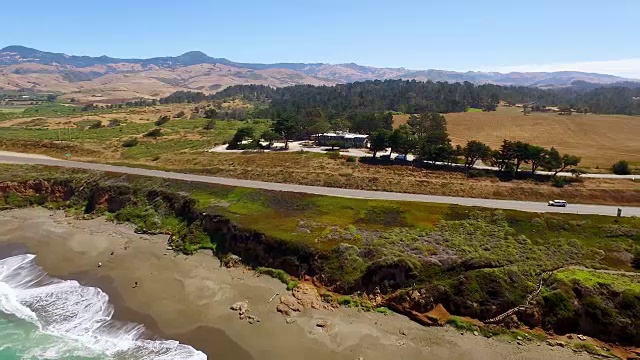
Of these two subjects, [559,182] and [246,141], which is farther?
[246,141]

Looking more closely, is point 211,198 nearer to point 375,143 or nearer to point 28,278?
point 28,278

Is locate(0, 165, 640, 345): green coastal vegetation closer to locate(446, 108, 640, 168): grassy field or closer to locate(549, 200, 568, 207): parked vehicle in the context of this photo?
locate(549, 200, 568, 207): parked vehicle

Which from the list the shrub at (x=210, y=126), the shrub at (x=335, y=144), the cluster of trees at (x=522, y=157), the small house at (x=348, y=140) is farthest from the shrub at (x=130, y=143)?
the cluster of trees at (x=522, y=157)

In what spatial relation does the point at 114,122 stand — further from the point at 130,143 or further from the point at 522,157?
the point at 522,157

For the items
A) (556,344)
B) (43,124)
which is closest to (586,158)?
(556,344)

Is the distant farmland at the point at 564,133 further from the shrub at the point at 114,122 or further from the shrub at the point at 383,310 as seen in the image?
the shrub at the point at 114,122

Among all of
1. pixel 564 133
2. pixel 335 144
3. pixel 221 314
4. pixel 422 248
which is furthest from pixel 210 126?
pixel 564 133
